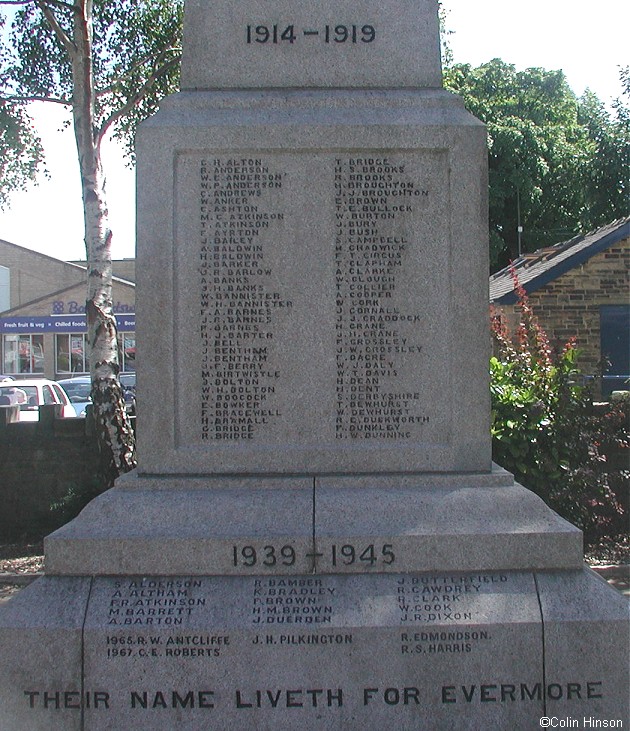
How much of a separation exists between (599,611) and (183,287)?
233 centimetres

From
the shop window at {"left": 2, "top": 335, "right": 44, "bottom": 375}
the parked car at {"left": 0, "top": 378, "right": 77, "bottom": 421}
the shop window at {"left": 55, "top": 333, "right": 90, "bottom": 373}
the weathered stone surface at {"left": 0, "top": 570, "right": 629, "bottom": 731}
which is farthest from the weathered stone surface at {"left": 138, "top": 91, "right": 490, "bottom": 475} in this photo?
the shop window at {"left": 2, "top": 335, "right": 44, "bottom": 375}

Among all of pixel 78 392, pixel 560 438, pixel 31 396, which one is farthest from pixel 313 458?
pixel 78 392

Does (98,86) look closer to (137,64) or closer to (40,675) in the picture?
(137,64)

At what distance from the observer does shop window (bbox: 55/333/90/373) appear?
43.1 meters

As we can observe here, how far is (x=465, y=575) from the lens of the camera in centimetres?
345

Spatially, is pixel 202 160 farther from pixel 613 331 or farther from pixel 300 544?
pixel 613 331

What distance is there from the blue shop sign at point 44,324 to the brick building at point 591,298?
28260 mm

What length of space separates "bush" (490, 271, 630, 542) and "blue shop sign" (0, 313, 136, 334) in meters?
35.6

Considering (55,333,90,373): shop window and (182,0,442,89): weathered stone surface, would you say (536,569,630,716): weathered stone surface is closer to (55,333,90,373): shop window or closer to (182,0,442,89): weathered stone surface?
(182,0,442,89): weathered stone surface

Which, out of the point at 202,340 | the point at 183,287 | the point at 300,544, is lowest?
the point at 300,544

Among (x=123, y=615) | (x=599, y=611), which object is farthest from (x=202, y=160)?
(x=599, y=611)

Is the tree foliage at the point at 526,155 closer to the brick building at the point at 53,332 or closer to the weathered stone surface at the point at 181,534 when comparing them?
the brick building at the point at 53,332

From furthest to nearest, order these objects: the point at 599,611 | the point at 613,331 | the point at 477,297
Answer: the point at 613,331
the point at 477,297
the point at 599,611

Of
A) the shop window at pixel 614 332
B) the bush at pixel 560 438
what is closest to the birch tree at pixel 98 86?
the bush at pixel 560 438
